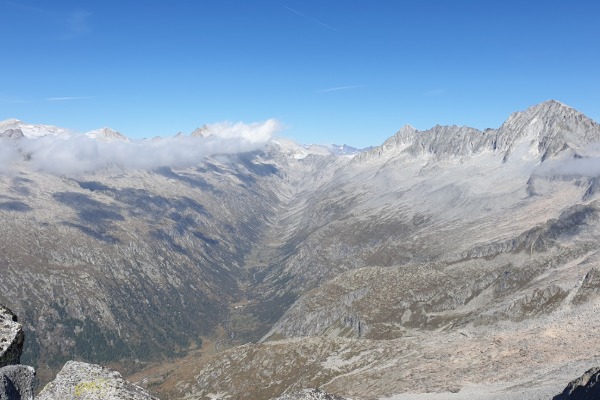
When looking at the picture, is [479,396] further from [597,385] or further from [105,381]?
[105,381]

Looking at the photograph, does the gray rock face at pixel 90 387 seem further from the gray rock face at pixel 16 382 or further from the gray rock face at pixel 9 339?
the gray rock face at pixel 9 339

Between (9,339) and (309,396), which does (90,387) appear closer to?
(9,339)

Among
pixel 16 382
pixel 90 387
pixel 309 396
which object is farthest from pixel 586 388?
pixel 16 382

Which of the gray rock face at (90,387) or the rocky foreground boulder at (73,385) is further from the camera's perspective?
the gray rock face at (90,387)

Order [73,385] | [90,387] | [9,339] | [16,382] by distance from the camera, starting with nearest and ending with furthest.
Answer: [16,382] < [90,387] < [73,385] < [9,339]

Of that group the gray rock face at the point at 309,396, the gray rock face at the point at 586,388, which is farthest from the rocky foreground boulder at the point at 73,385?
the gray rock face at the point at 586,388

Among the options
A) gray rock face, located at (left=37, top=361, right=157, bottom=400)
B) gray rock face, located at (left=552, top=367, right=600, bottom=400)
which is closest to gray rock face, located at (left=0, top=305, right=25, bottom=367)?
gray rock face, located at (left=37, top=361, right=157, bottom=400)
